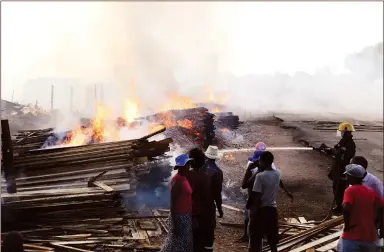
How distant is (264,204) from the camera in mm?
5539

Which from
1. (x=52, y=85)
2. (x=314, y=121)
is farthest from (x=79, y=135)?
(x=314, y=121)

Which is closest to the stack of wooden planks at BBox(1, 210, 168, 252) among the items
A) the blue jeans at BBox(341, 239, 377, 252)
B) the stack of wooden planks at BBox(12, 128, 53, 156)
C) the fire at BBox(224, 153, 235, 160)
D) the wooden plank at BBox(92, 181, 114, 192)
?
the wooden plank at BBox(92, 181, 114, 192)

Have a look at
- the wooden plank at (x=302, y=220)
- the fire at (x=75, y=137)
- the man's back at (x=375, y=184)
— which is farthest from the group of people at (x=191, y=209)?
the fire at (x=75, y=137)

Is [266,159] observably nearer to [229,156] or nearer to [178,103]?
[229,156]

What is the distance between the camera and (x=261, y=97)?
49.4ft

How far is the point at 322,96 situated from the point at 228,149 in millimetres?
9967

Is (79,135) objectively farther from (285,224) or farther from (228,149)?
(285,224)

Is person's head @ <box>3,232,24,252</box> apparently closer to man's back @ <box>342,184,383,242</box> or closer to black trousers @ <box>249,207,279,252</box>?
black trousers @ <box>249,207,279,252</box>

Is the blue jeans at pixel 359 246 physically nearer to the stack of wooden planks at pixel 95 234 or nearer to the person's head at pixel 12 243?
the stack of wooden planks at pixel 95 234

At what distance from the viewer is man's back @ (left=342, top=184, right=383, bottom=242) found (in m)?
4.42

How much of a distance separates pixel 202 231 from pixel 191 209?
1.53ft

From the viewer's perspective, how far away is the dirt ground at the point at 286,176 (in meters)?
8.70

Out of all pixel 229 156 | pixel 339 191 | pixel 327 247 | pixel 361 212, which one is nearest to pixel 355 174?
pixel 361 212

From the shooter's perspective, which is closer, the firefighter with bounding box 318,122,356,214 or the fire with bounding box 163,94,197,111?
the firefighter with bounding box 318,122,356,214
